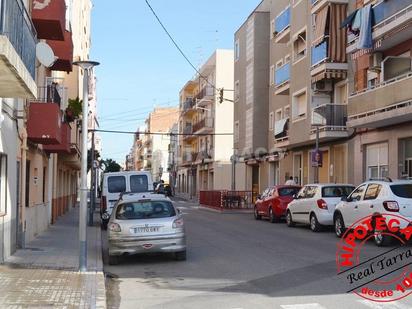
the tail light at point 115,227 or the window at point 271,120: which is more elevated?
the window at point 271,120

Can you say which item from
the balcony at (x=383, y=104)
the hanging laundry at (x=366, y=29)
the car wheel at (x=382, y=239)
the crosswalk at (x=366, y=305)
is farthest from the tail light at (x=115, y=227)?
the hanging laundry at (x=366, y=29)

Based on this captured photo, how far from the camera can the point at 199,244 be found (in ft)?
55.7

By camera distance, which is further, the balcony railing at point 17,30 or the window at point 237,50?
the window at point 237,50

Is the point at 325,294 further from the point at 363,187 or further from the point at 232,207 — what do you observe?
the point at 232,207

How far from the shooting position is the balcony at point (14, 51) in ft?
27.0

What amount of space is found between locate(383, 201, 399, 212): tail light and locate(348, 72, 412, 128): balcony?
18.8 ft

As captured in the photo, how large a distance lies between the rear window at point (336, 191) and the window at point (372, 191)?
386 centimetres

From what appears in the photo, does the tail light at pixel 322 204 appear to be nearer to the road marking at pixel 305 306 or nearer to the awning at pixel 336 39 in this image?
the awning at pixel 336 39

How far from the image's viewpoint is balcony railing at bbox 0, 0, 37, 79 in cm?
870

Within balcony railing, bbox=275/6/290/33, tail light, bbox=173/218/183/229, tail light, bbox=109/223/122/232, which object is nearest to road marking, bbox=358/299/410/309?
tail light, bbox=173/218/183/229

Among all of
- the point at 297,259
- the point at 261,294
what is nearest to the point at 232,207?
the point at 297,259

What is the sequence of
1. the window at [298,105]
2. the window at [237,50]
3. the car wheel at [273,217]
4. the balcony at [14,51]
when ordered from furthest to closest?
the window at [237,50]
the window at [298,105]
the car wheel at [273,217]
the balcony at [14,51]

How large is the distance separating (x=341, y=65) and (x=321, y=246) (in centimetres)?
1321

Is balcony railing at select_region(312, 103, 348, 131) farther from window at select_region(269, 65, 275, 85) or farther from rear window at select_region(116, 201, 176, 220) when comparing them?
rear window at select_region(116, 201, 176, 220)
